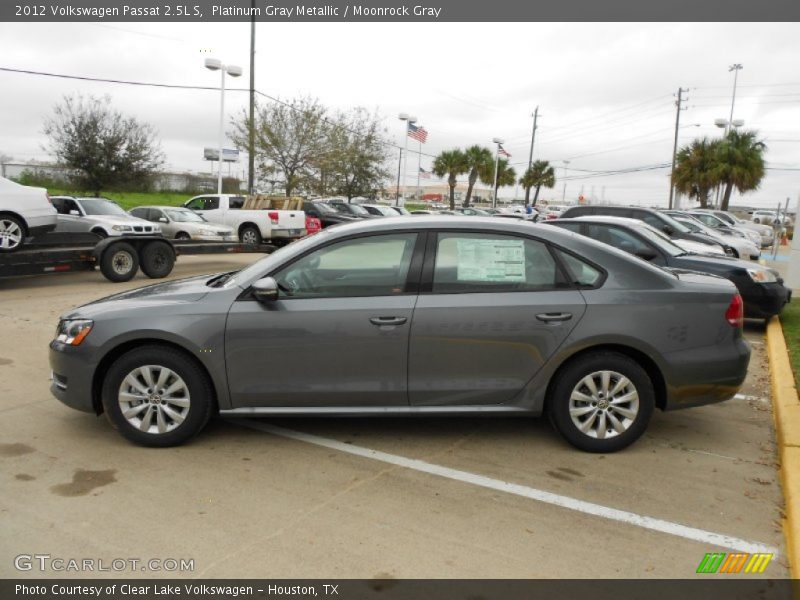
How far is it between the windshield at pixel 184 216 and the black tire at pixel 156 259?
5.43m

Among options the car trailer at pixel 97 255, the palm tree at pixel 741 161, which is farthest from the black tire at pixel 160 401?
the palm tree at pixel 741 161

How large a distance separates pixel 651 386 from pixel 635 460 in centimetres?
55

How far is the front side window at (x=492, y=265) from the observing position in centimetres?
462

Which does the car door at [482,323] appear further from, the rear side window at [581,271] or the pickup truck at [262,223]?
the pickup truck at [262,223]

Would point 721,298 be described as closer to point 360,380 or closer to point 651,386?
point 651,386

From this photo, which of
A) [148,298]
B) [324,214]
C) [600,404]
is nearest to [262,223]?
[324,214]

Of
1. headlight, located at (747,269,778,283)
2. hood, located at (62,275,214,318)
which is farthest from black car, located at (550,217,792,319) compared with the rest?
hood, located at (62,275,214,318)

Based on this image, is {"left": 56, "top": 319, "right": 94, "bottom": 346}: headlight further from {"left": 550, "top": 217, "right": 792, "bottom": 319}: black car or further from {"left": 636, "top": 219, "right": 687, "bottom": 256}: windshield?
{"left": 636, "top": 219, "right": 687, "bottom": 256}: windshield

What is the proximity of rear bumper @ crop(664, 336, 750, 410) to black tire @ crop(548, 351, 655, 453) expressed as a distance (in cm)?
22

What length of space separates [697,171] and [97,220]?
4348cm

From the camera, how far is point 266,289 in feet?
14.4

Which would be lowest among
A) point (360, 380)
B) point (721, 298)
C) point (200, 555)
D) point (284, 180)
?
point (200, 555)

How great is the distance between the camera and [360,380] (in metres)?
4.52
